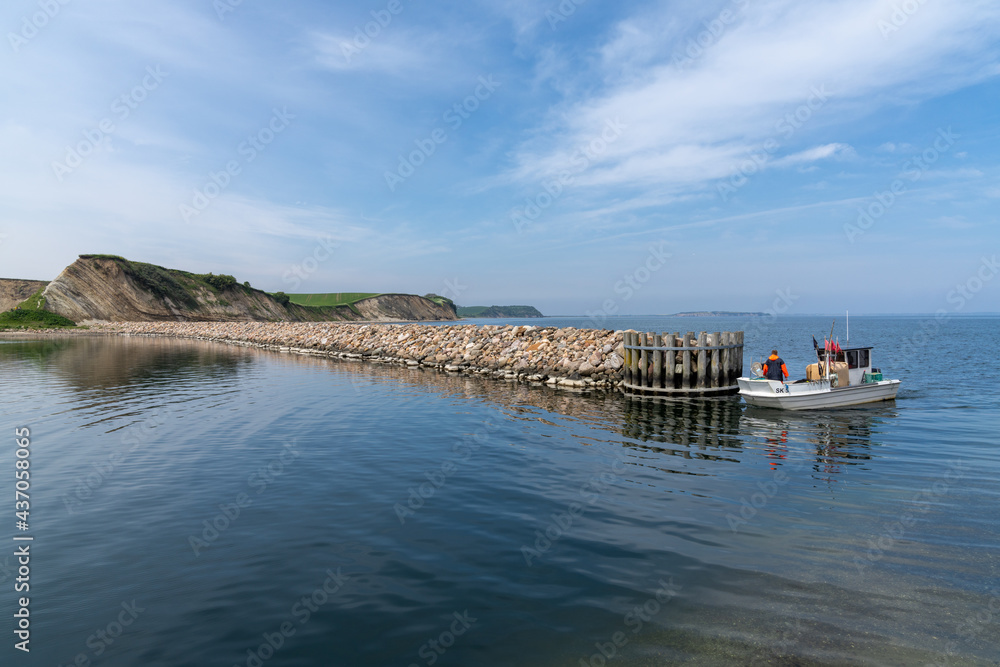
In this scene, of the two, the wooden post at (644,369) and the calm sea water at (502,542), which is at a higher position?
the wooden post at (644,369)

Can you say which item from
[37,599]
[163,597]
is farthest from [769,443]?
[37,599]

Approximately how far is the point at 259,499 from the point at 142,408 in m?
13.4

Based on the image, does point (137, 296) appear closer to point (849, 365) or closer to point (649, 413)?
point (649, 413)

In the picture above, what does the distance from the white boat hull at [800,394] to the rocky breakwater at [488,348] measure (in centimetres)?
713

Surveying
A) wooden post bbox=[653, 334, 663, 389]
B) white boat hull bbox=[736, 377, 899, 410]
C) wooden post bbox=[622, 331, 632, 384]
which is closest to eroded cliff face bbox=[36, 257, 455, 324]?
wooden post bbox=[622, 331, 632, 384]

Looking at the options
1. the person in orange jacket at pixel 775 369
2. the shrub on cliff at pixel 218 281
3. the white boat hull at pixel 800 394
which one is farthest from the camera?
the shrub on cliff at pixel 218 281

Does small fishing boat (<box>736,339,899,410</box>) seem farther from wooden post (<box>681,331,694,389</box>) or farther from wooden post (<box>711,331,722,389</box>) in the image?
wooden post (<box>681,331,694,389</box>)

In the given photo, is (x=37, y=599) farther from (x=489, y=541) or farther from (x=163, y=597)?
(x=489, y=541)

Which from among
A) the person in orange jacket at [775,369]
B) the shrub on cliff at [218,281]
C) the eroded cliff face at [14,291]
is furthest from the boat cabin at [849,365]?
the eroded cliff face at [14,291]

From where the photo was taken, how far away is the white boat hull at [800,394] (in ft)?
68.4

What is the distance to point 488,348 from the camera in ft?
116

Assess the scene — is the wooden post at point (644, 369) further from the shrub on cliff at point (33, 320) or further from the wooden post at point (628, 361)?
the shrub on cliff at point (33, 320)

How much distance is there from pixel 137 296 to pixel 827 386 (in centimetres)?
12434

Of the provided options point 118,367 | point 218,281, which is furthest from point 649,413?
point 218,281
